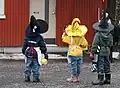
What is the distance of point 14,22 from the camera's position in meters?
16.8

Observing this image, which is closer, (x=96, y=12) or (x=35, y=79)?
(x=35, y=79)

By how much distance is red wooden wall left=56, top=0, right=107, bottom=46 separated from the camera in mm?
17141

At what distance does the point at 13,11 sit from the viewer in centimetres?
1675

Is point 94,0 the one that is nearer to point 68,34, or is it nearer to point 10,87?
point 68,34

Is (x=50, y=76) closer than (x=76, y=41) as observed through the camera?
No

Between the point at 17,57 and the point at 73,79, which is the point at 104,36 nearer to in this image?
the point at 73,79

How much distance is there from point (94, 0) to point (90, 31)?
4.05 ft

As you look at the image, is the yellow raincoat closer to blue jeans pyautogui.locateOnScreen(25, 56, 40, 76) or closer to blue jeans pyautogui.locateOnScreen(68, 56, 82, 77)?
blue jeans pyautogui.locateOnScreen(68, 56, 82, 77)

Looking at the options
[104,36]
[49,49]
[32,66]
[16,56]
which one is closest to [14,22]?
[16,56]

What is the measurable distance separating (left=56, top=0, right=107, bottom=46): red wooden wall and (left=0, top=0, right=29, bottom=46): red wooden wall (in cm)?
A: 130

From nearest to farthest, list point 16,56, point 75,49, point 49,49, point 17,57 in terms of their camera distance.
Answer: point 75,49, point 17,57, point 16,56, point 49,49

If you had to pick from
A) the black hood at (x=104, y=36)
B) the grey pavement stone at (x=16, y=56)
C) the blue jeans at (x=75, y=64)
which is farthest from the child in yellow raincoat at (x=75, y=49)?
the grey pavement stone at (x=16, y=56)

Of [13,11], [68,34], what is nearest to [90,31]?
[13,11]

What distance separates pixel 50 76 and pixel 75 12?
5863mm
